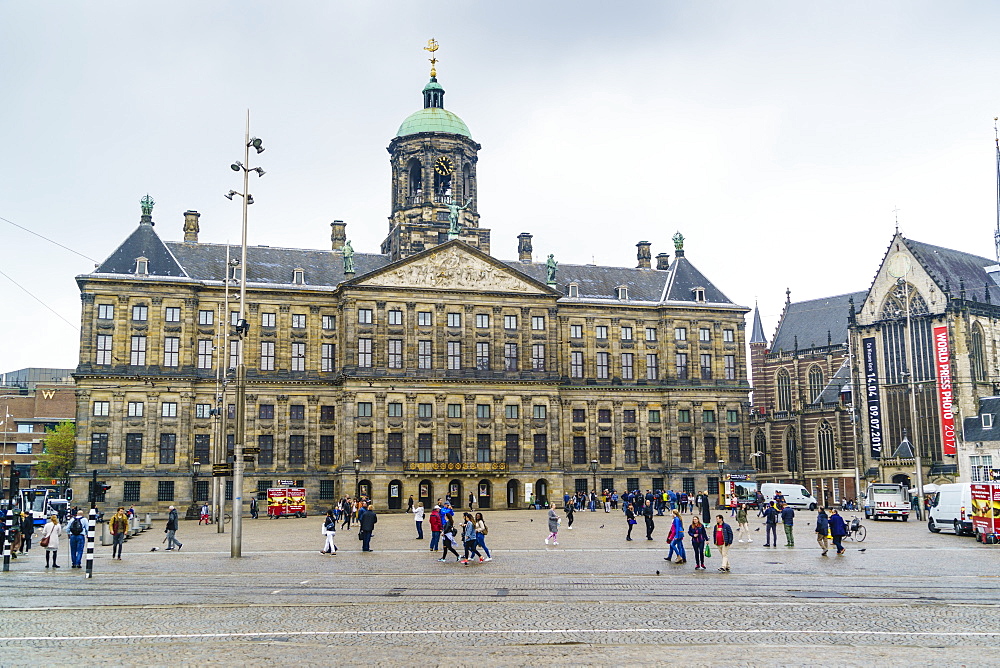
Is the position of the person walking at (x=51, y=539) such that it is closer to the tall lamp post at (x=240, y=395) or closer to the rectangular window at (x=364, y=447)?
the tall lamp post at (x=240, y=395)

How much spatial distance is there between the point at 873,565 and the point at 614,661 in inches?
711

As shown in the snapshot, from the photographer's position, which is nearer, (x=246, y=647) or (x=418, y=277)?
(x=246, y=647)

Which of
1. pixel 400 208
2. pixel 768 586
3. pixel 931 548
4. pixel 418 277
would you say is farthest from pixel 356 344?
pixel 768 586

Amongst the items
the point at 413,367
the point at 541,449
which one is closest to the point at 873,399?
the point at 541,449

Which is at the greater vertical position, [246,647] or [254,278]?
[254,278]

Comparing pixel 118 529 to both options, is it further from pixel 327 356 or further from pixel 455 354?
pixel 455 354

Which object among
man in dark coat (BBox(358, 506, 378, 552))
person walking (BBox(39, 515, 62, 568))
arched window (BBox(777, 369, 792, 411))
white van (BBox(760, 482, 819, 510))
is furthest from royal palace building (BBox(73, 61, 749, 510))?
person walking (BBox(39, 515, 62, 568))

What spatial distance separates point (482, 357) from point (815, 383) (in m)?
45.9

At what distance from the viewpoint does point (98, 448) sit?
234 ft

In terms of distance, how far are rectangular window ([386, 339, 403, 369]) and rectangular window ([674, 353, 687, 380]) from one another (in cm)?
2367

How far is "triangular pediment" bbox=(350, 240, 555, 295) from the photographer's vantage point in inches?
3000

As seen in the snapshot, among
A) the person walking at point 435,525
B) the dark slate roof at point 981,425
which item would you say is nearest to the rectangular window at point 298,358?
the person walking at point 435,525

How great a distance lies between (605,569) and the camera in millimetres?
28219

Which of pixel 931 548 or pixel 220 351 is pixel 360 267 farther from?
pixel 931 548
